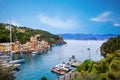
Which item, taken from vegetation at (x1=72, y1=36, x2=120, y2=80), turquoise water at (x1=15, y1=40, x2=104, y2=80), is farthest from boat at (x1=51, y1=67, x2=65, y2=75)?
vegetation at (x1=72, y1=36, x2=120, y2=80)

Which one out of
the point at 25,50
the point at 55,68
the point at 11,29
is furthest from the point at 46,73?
the point at 25,50

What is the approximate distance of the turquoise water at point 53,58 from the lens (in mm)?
7701

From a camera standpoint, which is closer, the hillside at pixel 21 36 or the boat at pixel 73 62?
the hillside at pixel 21 36

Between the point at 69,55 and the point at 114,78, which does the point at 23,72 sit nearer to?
the point at 69,55

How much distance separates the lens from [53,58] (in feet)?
32.4

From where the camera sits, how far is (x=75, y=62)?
9.02 metres

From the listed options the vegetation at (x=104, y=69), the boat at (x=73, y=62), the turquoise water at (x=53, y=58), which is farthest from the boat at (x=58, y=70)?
the vegetation at (x=104, y=69)

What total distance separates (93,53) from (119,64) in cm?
668

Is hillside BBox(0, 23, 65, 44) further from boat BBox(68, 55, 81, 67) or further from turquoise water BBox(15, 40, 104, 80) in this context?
boat BBox(68, 55, 81, 67)

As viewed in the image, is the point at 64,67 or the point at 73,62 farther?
the point at 73,62

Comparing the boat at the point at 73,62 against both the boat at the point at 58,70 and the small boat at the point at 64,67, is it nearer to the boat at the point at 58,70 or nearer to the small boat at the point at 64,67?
the small boat at the point at 64,67

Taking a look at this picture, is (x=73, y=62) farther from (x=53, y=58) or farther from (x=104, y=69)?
(x=104, y=69)

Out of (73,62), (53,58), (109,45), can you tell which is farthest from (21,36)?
(109,45)

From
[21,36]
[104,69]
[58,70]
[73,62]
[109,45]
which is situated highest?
[21,36]
